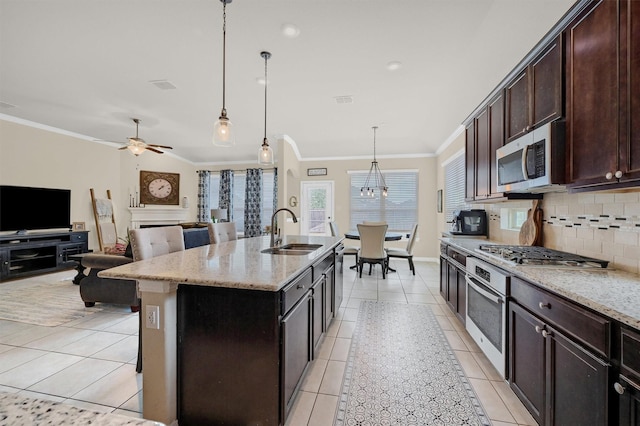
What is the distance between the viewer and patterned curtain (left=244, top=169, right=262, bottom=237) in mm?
7828

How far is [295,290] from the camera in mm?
1647

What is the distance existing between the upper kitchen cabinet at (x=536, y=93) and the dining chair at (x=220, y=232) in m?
3.16

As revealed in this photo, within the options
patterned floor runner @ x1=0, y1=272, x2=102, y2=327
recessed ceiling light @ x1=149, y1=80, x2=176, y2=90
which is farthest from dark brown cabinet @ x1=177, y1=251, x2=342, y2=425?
recessed ceiling light @ x1=149, y1=80, x2=176, y2=90

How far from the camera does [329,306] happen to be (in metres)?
2.69

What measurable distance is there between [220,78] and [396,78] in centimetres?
230

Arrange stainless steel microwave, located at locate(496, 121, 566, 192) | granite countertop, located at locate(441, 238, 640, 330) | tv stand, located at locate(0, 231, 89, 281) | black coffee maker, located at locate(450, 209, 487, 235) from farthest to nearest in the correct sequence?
1. tv stand, located at locate(0, 231, 89, 281)
2. black coffee maker, located at locate(450, 209, 487, 235)
3. stainless steel microwave, located at locate(496, 121, 566, 192)
4. granite countertop, located at locate(441, 238, 640, 330)

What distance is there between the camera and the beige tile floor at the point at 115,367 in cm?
176

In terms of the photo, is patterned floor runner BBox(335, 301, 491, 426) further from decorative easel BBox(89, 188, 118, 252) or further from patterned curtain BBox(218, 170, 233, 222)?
patterned curtain BBox(218, 170, 233, 222)

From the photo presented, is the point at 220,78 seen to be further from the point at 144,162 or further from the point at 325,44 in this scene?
the point at 144,162

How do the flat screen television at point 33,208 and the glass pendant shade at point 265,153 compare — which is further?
the flat screen television at point 33,208

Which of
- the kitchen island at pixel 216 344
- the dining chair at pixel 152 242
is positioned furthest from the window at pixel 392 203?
the kitchen island at pixel 216 344

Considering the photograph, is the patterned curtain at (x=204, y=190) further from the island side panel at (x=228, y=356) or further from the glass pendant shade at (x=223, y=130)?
the island side panel at (x=228, y=356)

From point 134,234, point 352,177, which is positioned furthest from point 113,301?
point 352,177

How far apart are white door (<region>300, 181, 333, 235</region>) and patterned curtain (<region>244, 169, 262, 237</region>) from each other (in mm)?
1315
